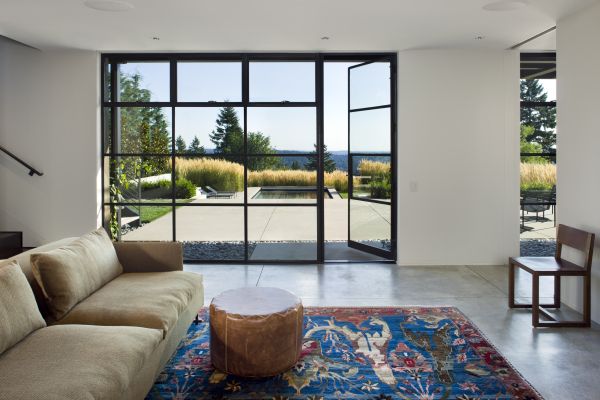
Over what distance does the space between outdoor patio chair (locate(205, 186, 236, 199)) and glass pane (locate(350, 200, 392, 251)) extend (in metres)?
1.65

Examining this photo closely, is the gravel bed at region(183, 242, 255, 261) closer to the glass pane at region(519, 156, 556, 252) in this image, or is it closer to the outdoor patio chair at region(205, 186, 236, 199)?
the outdoor patio chair at region(205, 186, 236, 199)

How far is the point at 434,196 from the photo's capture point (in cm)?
642

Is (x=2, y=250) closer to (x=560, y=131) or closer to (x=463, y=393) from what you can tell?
(x=463, y=393)

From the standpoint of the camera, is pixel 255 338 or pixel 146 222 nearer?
pixel 255 338

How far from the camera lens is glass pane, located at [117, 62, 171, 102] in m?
6.56

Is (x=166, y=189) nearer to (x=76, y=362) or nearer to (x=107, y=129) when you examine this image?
(x=107, y=129)

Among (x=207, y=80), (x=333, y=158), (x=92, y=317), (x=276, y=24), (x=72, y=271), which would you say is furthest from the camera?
(x=333, y=158)

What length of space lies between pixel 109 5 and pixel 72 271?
2610mm

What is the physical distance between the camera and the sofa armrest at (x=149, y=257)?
4043mm

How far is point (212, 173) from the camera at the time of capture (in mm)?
6652

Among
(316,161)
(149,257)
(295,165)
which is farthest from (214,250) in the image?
(149,257)

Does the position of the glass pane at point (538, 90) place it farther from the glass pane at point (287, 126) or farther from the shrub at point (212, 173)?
the shrub at point (212, 173)

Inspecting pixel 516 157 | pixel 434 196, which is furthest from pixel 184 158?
pixel 516 157

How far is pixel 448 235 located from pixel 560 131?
6.81 ft
